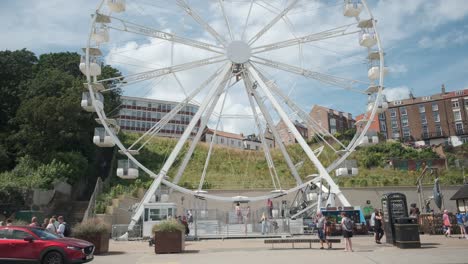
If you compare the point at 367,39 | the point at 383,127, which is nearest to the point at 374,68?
the point at 367,39

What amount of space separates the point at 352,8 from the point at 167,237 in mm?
21458

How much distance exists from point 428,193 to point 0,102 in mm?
44809

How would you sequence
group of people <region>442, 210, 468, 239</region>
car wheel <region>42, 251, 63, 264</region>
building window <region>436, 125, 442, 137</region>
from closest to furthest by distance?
car wheel <region>42, 251, 63, 264</region>
group of people <region>442, 210, 468, 239</region>
building window <region>436, 125, 442, 137</region>

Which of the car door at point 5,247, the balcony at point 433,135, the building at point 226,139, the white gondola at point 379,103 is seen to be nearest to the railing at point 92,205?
the car door at point 5,247

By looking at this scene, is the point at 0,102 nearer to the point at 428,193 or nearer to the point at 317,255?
the point at 317,255

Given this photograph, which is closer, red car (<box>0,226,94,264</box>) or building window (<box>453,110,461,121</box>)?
red car (<box>0,226,94,264</box>)

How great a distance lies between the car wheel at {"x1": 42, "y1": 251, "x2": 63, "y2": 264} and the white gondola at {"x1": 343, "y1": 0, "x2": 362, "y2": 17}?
25.0m

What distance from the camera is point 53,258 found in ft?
39.2

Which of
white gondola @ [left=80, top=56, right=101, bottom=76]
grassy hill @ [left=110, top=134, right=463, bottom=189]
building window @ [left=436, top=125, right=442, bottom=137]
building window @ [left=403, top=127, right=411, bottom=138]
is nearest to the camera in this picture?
white gondola @ [left=80, top=56, right=101, bottom=76]

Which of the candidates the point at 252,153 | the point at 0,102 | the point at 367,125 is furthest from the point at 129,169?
the point at 252,153

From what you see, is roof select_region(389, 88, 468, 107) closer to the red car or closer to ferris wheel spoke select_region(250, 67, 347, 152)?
ferris wheel spoke select_region(250, 67, 347, 152)

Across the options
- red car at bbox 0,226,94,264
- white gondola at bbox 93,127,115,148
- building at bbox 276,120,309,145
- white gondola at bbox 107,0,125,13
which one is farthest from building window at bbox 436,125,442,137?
red car at bbox 0,226,94,264

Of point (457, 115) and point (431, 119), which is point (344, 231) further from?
point (431, 119)

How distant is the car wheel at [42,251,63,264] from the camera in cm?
1193
